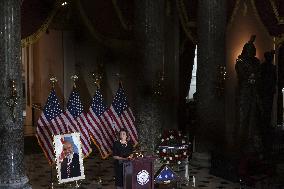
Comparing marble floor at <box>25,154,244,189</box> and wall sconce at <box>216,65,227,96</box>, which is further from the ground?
wall sconce at <box>216,65,227,96</box>

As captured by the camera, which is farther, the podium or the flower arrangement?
the flower arrangement

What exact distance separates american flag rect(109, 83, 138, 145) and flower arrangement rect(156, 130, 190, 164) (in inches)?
39.5

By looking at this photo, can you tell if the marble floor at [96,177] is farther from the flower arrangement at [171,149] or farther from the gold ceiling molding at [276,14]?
the gold ceiling molding at [276,14]

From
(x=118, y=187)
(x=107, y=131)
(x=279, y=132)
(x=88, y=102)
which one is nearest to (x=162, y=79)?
(x=107, y=131)

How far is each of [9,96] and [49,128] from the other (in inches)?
64.1

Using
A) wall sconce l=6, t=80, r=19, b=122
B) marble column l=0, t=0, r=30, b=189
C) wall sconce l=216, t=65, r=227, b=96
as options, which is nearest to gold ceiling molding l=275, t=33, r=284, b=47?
wall sconce l=216, t=65, r=227, b=96

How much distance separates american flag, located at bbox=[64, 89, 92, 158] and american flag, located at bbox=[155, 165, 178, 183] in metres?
2.01

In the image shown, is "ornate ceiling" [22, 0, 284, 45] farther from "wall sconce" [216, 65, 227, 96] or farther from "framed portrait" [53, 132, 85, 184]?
"framed portrait" [53, 132, 85, 184]

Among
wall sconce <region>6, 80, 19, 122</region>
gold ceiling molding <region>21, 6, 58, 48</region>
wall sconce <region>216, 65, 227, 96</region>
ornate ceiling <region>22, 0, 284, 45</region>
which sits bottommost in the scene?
wall sconce <region>6, 80, 19, 122</region>

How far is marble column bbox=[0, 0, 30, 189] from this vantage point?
920cm

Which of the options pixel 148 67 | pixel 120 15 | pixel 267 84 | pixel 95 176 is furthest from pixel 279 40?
pixel 95 176

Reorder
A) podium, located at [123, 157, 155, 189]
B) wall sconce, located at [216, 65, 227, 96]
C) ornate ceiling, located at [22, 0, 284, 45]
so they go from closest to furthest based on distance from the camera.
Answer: podium, located at [123, 157, 155, 189] → ornate ceiling, located at [22, 0, 284, 45] → wall sconce, located at [216, 65, 227, 96]

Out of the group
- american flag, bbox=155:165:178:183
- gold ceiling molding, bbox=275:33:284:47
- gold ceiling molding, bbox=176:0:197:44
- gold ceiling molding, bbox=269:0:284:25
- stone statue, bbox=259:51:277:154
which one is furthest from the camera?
gold ceiling molding, bbox=275:33:284:47

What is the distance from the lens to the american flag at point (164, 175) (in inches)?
395
